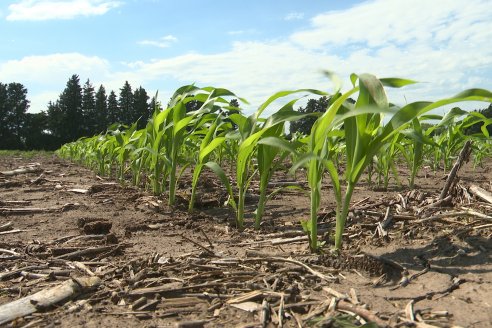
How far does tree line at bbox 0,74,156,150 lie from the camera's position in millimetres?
46812

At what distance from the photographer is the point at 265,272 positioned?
1453mm

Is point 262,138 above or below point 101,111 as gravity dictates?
below

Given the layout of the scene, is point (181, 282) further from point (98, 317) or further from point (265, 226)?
point (265, 226)

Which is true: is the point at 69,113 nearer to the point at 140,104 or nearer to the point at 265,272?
the point at 140,104

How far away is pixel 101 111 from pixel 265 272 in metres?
56.1

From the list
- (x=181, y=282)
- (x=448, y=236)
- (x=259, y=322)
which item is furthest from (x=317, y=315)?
(x=448, y=236)

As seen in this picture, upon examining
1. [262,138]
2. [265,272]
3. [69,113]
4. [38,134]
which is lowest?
[265,272]

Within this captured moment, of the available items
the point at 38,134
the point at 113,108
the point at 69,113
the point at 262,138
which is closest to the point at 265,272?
the point at 262,138

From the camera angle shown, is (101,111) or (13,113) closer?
(13,113)

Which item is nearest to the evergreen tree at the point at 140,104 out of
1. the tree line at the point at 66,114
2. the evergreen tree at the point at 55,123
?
the tree line at the point at 66,114

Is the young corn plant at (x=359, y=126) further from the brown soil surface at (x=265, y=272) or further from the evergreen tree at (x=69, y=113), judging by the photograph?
the evergreen tree at (x=69, y=113)

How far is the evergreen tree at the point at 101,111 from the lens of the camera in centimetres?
5322

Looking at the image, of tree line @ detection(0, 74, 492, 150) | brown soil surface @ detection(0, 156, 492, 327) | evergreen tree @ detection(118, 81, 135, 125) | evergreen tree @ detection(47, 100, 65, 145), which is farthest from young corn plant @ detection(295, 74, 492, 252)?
evergreen tree @ detection(118, 81, 135, 125)

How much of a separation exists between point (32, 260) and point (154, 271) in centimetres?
62
